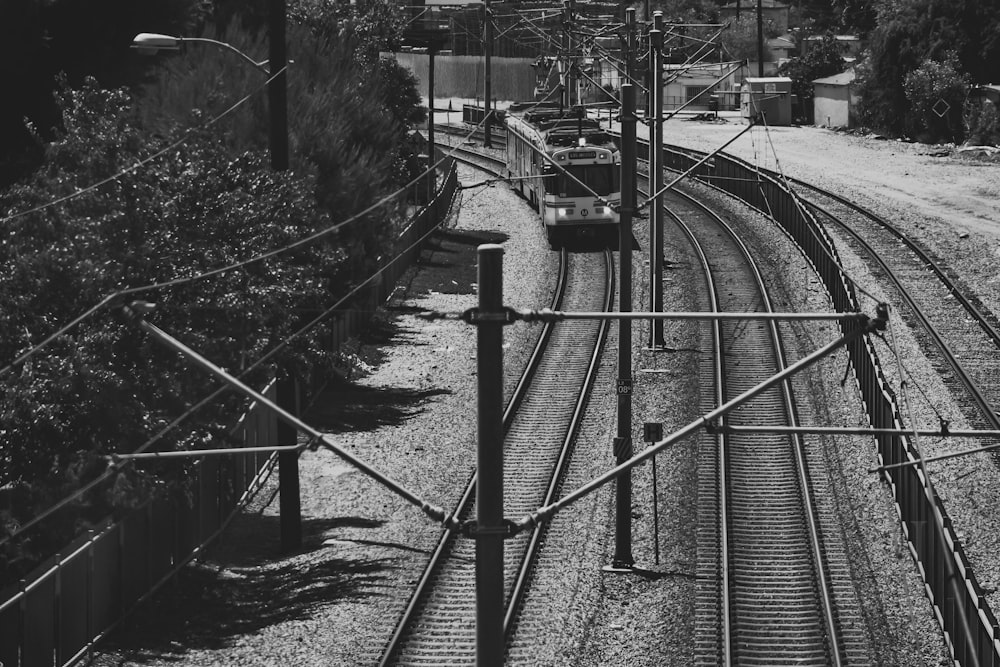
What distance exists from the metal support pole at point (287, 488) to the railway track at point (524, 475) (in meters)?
2.09

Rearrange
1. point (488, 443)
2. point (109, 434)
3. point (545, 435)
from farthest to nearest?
point (545, 435) < point (109, 434) < point (488, 443)

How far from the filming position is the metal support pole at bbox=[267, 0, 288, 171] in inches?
774

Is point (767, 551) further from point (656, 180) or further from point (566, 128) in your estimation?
point (566, 128)

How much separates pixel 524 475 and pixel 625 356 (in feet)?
14.1

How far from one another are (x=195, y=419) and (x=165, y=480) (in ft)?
3.18

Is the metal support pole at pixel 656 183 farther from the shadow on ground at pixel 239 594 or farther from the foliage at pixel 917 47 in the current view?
the foliage at pixel 917 47

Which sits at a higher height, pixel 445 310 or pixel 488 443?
pixel 488 443

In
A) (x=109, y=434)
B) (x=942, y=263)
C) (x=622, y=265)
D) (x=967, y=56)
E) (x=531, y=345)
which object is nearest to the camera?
(x=109, y=434)

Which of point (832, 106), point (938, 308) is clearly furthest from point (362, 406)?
point (832, 106)

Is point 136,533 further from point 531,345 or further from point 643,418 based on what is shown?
point 531,345

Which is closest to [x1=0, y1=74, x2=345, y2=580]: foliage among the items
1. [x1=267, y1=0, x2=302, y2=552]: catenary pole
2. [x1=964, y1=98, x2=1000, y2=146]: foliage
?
[x1=267, y1=0, x2=302, y2=552]: catenary pole

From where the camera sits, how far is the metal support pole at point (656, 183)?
29.0 meters

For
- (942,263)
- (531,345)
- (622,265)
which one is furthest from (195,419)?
(942,263)

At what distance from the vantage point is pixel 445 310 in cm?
3569
